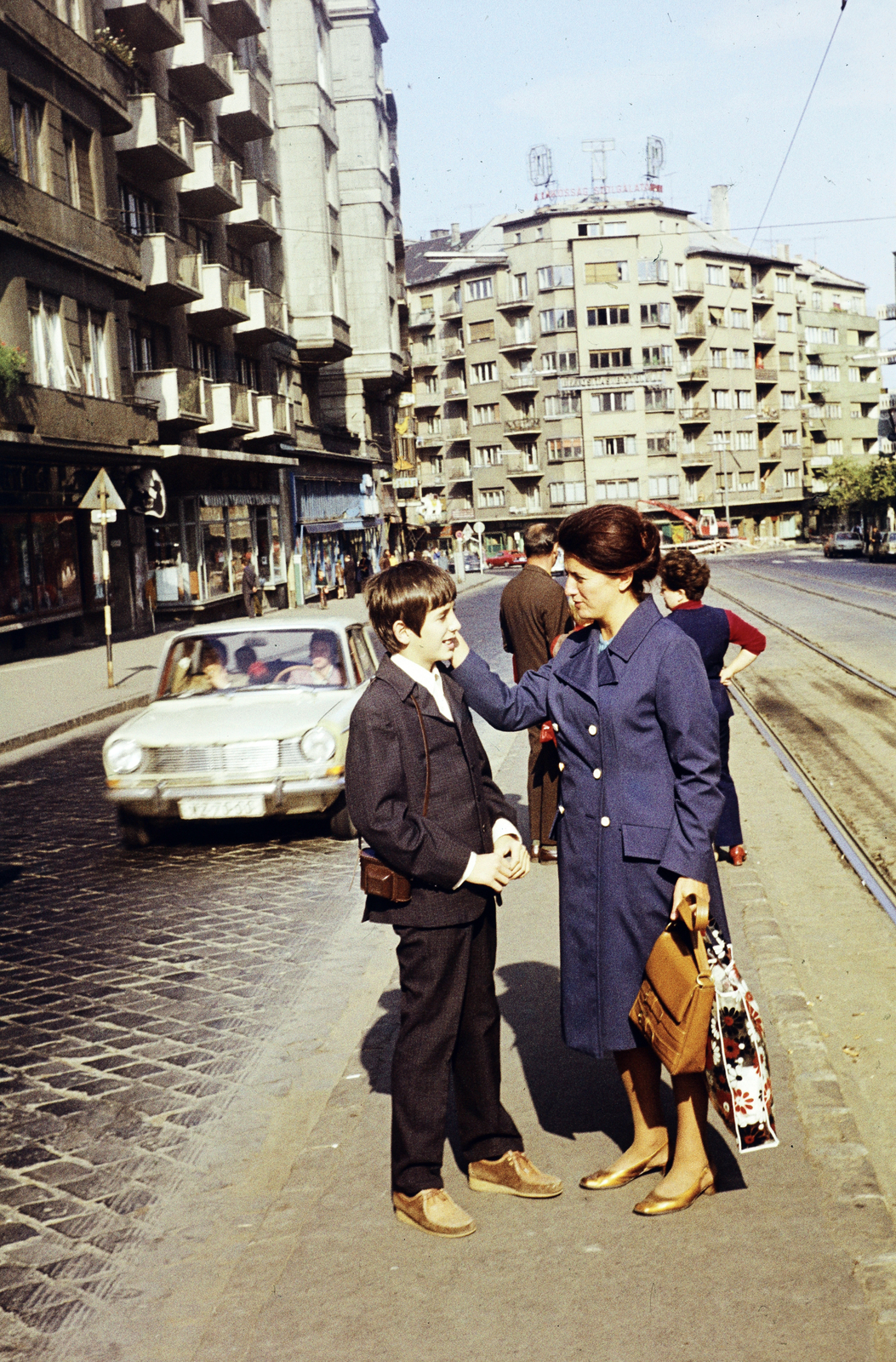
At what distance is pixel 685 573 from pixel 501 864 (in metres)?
3.80

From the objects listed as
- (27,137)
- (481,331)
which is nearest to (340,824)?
(27,137)

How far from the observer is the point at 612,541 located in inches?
145

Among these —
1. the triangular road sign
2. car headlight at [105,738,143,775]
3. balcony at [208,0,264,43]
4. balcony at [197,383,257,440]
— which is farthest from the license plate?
balcony at [208,0,264,43]

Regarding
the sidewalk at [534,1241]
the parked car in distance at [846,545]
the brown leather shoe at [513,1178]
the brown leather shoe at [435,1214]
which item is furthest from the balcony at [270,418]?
the parked car in distance at [846,545]

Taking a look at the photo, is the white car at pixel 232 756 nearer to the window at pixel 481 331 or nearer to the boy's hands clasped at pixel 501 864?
the boy's hands clasped at pixel 501 864

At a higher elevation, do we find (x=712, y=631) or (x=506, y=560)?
(x=712, y=631)

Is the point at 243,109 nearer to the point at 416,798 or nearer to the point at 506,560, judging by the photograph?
the point at 416,798

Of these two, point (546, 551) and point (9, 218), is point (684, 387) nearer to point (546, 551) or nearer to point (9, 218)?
point (9, 218)

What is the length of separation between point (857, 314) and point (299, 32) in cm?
8895

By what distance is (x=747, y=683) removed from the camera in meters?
17.3

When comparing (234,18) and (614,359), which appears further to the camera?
(614,359)

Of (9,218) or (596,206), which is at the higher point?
(596,206)

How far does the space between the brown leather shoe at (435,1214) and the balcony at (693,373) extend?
323ft

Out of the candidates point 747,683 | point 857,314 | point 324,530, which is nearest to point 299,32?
point 324,530
